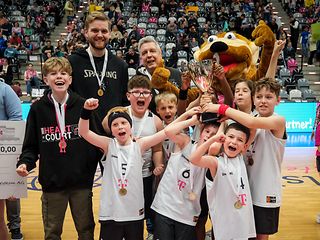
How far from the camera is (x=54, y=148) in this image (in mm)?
3002

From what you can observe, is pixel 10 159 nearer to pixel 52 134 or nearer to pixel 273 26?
pixel 52 134

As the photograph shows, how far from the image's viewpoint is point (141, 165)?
3.04 m

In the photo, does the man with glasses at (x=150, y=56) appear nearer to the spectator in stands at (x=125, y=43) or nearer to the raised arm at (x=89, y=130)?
the raised arm at (x=89, y=130)

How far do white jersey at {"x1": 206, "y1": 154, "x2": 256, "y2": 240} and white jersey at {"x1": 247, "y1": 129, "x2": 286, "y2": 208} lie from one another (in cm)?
12

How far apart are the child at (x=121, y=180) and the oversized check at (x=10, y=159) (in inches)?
29.3

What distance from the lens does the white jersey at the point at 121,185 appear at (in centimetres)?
292

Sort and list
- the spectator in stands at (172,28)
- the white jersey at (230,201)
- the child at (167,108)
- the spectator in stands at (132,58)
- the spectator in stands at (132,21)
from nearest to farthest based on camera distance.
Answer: the white jersey at (230,201) < the child at (167,108) < the spectator in stands at (132,58) < the spectator in stands at (172,28) < the spectator in stands at (132,21)

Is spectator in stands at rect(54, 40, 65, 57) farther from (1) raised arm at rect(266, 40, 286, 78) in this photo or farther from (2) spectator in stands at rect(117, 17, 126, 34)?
(1) raised arm at rect(266, 40, 286, 78)

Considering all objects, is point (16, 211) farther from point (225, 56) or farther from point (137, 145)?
point (225, 56)

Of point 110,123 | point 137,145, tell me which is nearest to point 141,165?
point 137,145

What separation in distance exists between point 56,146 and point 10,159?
562 mm

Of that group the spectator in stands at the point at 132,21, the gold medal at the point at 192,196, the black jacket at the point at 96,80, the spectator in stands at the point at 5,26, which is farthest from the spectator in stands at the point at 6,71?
the gold medal at the point at 192,196

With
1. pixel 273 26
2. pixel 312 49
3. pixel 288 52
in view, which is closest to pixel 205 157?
pixel 288 52

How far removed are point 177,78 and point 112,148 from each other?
99 cm
